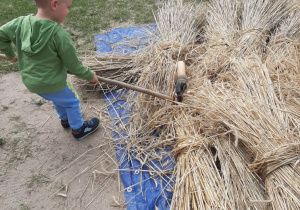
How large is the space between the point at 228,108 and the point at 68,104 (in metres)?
1.46

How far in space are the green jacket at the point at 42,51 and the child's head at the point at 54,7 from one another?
65 millimetres

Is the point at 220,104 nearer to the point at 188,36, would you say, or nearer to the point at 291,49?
the point at 291,49

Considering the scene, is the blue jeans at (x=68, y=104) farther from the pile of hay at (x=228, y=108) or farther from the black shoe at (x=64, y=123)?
the pile of hay at (x=228, y=108)

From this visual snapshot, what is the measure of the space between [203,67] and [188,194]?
56.9 inches

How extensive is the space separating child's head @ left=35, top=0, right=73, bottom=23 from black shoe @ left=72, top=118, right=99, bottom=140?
116 cm

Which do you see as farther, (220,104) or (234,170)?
(220,104)

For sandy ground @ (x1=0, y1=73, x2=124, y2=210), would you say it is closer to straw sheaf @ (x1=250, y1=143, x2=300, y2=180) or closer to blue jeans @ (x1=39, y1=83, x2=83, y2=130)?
blue jeans @ (x1=39, y1=83, x2=83, y2=130)

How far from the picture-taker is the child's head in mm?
1915

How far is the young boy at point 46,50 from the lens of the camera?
196 cm

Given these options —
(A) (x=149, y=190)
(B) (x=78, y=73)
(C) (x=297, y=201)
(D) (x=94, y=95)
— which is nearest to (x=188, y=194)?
(A) (x=149, y=190)

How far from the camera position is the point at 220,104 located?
215 cm

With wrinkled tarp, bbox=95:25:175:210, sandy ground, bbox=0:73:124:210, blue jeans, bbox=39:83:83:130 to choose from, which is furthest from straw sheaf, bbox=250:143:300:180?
blue jeans, bbox=39:83:83:130

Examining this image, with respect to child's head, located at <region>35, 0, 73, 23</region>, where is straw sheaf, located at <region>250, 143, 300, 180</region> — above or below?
below

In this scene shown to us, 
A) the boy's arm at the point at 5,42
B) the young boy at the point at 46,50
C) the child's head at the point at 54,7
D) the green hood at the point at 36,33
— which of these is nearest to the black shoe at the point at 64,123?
the young boy at the point at 46,50
